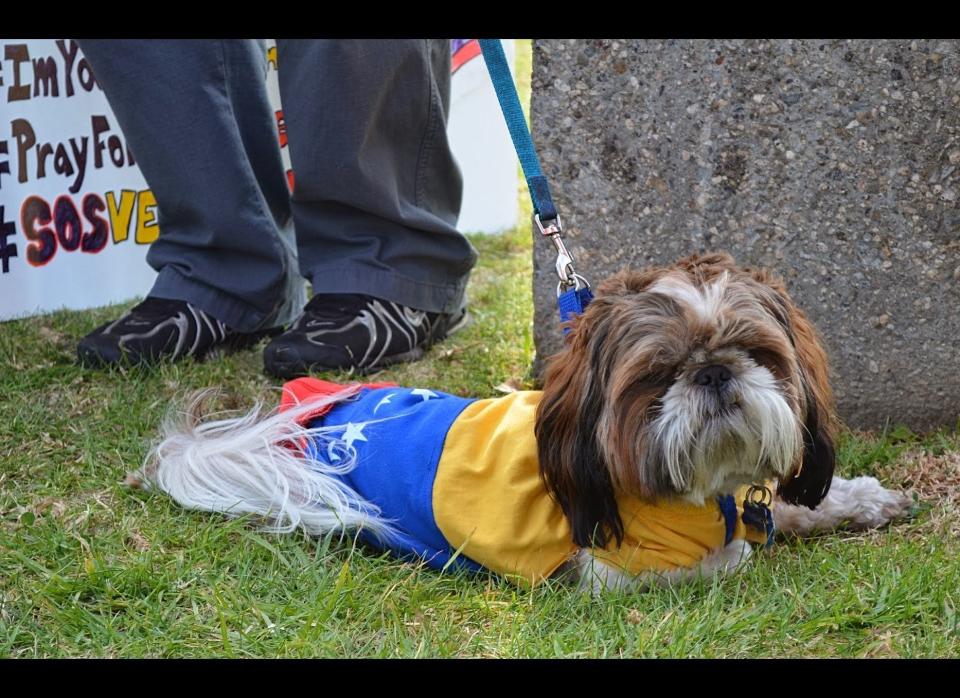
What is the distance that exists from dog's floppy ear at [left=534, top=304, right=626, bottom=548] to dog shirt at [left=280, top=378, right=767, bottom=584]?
0.07 m

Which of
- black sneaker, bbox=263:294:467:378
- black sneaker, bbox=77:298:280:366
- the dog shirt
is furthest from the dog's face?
black sneaker, bbox=77:298:280:366

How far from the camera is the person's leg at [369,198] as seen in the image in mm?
3781

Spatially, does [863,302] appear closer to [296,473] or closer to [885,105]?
[885,105]

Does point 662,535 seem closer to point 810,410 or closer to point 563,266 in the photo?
point 810,410

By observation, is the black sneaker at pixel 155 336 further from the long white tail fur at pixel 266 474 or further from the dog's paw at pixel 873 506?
the dog's paw at pixel 873 506

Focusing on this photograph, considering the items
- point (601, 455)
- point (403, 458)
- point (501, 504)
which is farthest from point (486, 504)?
point (601, 455)

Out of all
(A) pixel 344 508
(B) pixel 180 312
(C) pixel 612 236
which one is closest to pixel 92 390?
(B) pixel 180 312

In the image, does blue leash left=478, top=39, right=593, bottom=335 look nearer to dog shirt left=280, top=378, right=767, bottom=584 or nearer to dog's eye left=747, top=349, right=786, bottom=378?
dog shirt left=280, top=378, right=767, bottom=584

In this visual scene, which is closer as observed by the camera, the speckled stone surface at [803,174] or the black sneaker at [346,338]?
the speckled stone surface at [803,174]

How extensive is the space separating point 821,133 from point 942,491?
108 cm

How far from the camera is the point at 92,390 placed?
3826mm

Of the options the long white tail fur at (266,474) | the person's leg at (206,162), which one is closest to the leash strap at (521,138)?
the long white tail fur at (266,474)

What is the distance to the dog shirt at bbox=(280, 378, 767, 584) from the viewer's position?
2.52 m

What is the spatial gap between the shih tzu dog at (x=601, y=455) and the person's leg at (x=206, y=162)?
3.85ft
